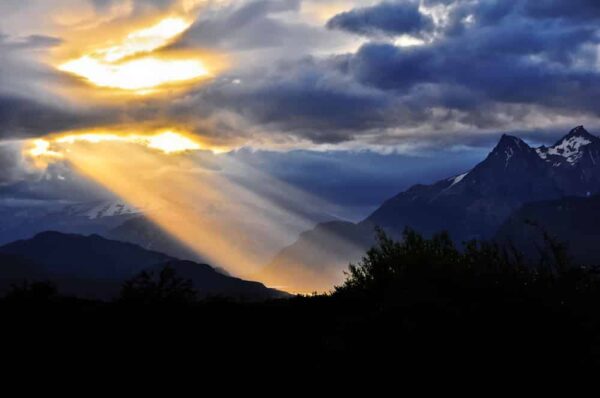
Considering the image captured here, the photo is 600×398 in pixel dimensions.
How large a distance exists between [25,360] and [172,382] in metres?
3.84

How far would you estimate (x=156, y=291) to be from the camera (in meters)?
22.8

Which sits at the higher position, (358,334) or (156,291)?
(156,291)

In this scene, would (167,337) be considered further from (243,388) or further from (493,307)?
(493,307)

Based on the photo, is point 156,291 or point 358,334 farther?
point 156,291

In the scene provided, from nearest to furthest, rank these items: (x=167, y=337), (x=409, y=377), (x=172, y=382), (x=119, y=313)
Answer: (x=409, y=377) → (x=172, y=382) → (x=167, y=337) → (x=119, y=313)

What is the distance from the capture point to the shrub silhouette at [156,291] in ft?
72.8

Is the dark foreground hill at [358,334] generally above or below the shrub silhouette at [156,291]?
below

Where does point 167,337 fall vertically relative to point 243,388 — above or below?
above

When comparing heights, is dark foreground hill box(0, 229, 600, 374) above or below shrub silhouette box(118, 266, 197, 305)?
below

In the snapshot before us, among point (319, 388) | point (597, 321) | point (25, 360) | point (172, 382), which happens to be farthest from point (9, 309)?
point (597, 321)

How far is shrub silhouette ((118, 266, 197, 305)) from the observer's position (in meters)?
22.2

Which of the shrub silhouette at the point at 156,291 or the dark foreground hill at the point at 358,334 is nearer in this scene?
the dark foreground hill at the point at 358,334

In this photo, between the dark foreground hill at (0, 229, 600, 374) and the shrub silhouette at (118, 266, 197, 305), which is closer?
the dark foreground hill at (0, 229, 600, 374)

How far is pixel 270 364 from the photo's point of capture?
18312mm
